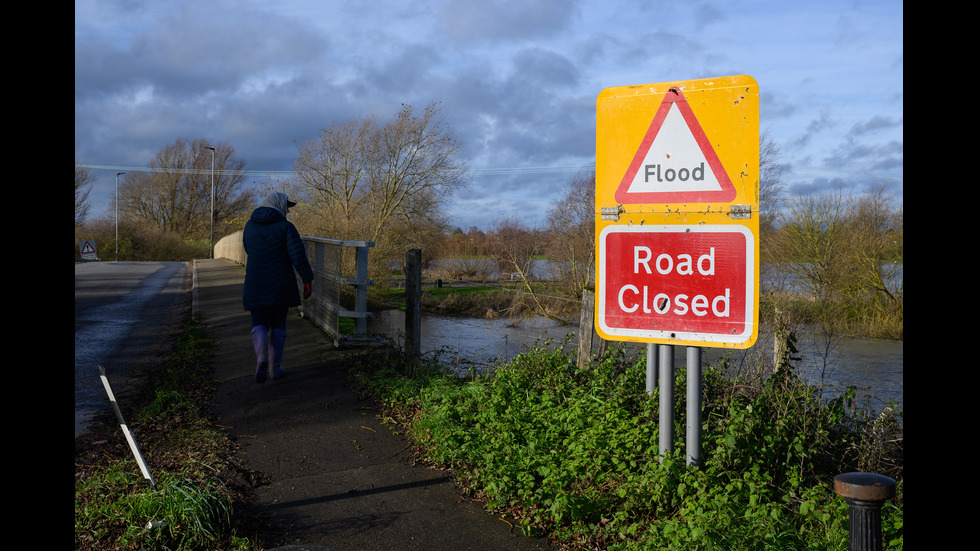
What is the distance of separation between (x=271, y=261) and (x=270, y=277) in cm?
17

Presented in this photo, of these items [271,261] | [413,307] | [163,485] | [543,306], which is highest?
[271,261]

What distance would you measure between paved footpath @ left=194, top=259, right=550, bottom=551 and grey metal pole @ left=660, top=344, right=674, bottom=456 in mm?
915

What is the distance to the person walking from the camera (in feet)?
22.0

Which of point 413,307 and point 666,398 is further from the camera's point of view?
point 413,307

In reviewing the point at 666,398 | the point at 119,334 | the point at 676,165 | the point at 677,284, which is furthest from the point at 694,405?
the point at 119,334

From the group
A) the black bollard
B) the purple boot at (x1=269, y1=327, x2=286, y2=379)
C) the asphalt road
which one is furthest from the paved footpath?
the black bollard

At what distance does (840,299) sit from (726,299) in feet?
65.0

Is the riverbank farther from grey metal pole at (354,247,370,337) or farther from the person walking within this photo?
the person walking

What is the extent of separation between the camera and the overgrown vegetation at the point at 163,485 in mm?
3520

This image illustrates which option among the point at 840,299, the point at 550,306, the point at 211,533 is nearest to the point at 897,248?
the point at 840,299

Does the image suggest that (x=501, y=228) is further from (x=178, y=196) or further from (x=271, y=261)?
(x=178, y=196)

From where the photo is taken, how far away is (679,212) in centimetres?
361

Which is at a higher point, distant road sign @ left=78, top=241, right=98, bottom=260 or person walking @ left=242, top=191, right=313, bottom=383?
distant road sign @ left=78, top=241, right=98, bottom=260
